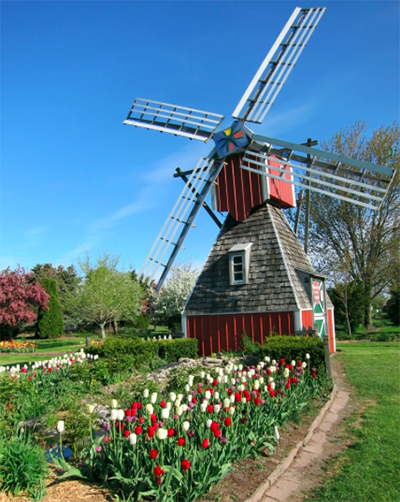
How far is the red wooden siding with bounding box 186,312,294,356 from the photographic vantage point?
11.2m

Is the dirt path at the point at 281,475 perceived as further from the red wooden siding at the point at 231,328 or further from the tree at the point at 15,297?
the tree at the point at 15,297

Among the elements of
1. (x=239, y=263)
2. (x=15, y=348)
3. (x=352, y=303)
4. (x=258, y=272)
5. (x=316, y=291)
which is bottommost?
(x=15, y=348)

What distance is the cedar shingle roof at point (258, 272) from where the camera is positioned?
37.7 feet

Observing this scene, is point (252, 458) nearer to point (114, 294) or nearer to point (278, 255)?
point (278, 255)

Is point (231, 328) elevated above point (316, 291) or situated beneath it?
situated beneath

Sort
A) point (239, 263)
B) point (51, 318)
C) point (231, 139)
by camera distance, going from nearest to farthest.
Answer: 1. point (239, 263)
2. point (231, 139)
3. point (51, 318)

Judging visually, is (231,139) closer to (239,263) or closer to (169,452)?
(239,263)

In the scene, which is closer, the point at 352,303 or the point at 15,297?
the point at 352,303

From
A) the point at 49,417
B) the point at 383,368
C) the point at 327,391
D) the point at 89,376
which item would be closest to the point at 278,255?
the point at 383,368

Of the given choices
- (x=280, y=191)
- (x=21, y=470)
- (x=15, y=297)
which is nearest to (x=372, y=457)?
(x=21, y=470)

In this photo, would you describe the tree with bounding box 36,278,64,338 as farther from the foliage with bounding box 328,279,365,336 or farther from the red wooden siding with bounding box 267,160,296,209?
the red wooden siding with bounding box 267,160,296,209

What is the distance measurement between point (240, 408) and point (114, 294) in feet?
57.2

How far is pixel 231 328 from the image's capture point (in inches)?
474

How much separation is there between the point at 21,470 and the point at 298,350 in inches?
230
